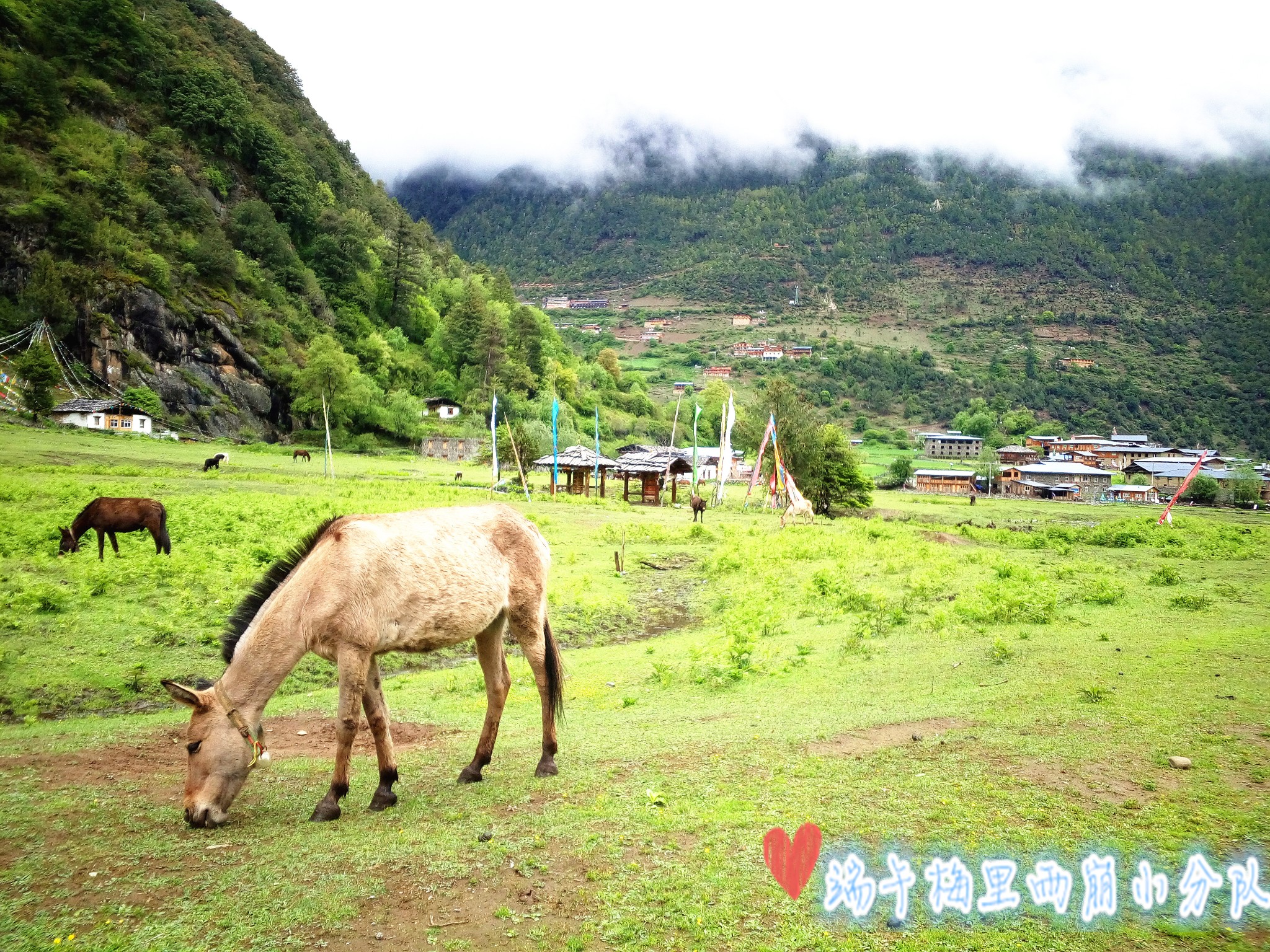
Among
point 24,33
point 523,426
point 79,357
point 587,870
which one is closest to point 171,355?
point 79,357

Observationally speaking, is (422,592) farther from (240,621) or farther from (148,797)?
(148,797)

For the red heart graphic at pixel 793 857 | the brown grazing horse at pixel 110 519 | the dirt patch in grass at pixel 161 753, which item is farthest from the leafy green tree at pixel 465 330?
the red heart graphic at pixel 793 857

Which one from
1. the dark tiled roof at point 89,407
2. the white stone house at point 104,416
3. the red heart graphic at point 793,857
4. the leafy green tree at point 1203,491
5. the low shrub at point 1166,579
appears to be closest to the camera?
the red heart graphic at point 793,857

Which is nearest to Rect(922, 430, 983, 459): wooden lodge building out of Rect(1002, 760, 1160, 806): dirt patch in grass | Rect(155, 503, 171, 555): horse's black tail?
Rect(155, 503, 171, 555): horse's black tail

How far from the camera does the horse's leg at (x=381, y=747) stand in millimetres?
6793

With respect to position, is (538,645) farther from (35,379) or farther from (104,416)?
(104,416)

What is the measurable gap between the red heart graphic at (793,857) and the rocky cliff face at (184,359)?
67846mm

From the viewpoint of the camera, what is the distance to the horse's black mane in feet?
23.4

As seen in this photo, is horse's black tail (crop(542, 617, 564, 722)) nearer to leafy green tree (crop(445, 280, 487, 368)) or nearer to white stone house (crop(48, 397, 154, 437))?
white stone house (crop(48, 397, 154, 437))

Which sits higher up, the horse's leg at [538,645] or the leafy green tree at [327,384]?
the leafy green tree at [327,384]

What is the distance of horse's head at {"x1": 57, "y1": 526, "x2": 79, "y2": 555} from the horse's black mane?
43.0 ft

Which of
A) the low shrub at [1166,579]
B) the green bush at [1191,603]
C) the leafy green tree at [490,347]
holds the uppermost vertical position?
the leafy green tree at [490,347]

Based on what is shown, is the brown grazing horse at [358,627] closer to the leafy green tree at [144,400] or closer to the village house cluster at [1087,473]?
the leafy green tree at [144,400]

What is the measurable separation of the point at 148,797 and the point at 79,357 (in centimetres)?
6655
